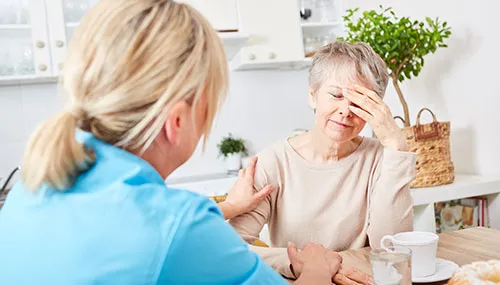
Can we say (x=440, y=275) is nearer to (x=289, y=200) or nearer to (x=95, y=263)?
(x=289, y=200)

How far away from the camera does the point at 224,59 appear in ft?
2.66

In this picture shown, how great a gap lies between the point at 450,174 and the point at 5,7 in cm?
252

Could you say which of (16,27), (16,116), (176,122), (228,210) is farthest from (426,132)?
(16,116)

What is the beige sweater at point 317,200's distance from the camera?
→ 1502mm

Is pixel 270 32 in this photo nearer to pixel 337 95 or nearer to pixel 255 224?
pixel 337 95

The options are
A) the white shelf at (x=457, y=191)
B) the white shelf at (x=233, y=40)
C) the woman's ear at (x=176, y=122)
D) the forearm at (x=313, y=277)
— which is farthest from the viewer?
the white shelf at (x=233, y=40)

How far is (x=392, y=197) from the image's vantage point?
1.40m

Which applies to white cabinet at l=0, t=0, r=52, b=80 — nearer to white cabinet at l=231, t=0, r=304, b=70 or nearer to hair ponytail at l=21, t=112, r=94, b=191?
white cabinet at l=231, t=0, r=304, b=70

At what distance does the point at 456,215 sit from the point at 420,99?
2.33ft

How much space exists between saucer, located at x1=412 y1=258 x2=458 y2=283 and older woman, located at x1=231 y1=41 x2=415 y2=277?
263mm

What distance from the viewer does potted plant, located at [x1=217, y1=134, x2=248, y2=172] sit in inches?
136

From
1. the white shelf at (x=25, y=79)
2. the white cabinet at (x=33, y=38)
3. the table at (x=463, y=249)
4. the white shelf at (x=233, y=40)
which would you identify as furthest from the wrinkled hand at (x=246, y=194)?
the white shelf at (x=25, y=79)

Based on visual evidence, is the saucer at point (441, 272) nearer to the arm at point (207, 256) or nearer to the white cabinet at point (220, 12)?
the arm at point (207, 256)

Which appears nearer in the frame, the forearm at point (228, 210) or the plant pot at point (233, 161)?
the forearm at point (228, 210)
